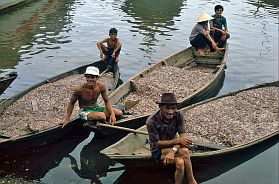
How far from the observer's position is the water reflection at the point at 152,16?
19583 mm

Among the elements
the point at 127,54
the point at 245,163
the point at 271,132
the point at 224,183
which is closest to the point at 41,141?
the point at 224,183

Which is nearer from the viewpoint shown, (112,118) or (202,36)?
(112,118)

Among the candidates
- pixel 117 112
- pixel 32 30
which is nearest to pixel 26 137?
pixel 117 112

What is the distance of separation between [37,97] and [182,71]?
434cm

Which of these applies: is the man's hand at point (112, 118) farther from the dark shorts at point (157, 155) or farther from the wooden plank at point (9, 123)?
the wooden plank at point (9, 123)

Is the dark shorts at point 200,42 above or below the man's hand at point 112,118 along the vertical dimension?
above

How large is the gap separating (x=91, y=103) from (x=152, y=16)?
15.6m

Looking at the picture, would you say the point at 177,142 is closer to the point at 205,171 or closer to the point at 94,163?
the point at 205,171

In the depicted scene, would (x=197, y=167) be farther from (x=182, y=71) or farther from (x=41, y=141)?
(x=182, y=71)

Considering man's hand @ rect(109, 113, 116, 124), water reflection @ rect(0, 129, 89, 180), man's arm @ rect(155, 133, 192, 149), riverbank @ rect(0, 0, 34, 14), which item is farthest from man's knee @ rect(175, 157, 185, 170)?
riverbank @ rect(0, 0, 34, 14)

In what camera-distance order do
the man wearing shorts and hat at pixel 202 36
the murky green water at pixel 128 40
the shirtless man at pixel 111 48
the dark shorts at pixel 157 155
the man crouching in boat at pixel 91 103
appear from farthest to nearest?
the man wearing shorts and hat at pixel 202 36
the shirtless man at pixel 111 48
the murky green water at pixel 128 40
the man crouching in boat at pixel 91 103
the dark shorts at pixel 157 155

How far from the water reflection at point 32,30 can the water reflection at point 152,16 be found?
370 centimetres

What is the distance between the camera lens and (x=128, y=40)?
60.1ft

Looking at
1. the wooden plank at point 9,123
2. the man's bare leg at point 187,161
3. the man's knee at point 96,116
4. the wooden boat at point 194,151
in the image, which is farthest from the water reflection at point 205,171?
the wooden plank at point 9,123
